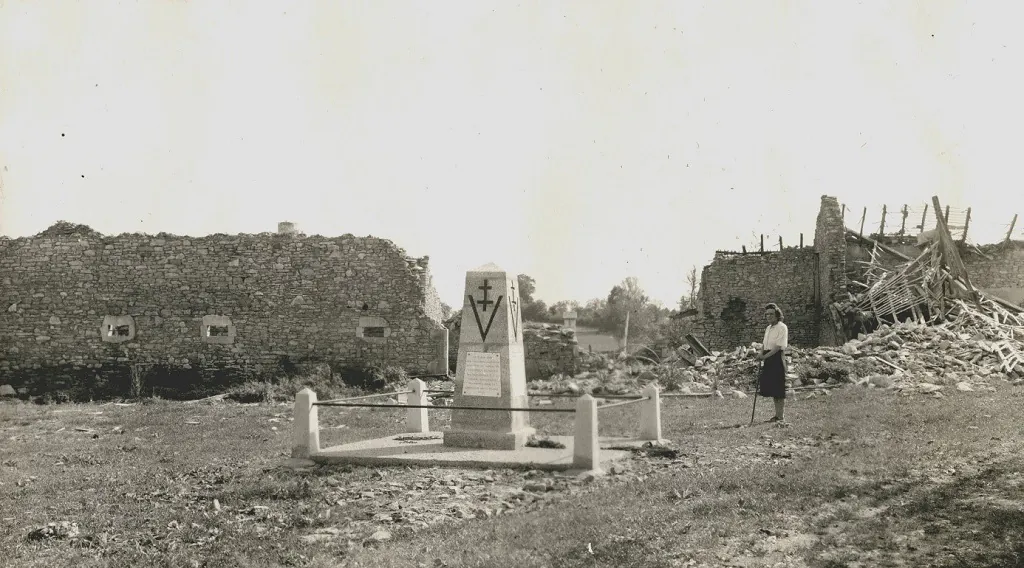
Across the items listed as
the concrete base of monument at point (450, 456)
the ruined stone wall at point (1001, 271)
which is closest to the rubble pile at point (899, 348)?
the ruined stone wall at point (1001, 271)

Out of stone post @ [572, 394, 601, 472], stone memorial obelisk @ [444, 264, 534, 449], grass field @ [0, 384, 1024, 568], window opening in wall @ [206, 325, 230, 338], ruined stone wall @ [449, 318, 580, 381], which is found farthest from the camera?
ruined stone wall @ [449, 318, 580, 381]

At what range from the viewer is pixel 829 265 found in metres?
22.5

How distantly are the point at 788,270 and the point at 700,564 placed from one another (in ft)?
68.6

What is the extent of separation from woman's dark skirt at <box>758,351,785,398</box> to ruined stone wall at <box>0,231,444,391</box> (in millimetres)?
8940

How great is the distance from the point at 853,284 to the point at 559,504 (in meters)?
18.8

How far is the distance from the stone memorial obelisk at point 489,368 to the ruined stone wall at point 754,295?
16773 millimetres

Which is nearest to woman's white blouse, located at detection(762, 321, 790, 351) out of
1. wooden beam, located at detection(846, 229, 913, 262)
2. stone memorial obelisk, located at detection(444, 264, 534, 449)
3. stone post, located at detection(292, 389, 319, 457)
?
stone memorial obelisk, located at detection(444, 264, 534, 449)

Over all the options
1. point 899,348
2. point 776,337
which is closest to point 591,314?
point 899,348

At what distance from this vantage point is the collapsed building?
797 inches

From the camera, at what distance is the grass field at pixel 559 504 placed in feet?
16.7

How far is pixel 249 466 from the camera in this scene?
328 inches

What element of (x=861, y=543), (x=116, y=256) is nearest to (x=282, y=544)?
(x=861, y=543)

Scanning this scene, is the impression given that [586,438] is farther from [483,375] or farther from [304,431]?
[304,431]

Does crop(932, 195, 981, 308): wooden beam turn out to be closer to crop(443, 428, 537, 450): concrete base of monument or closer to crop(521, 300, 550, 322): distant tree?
crop(443, 428, 537, 450): concrete base of monument
